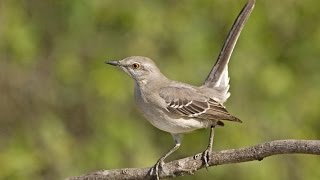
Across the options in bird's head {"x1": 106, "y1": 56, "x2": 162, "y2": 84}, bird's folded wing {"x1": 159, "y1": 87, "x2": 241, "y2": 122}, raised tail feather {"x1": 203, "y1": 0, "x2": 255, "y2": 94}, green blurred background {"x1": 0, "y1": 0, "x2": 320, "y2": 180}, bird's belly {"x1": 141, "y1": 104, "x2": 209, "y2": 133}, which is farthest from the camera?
green blurred background {"x1": 0, "y1": 0, "x2": 320, "y2": 180}

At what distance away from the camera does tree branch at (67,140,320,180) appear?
3971mm

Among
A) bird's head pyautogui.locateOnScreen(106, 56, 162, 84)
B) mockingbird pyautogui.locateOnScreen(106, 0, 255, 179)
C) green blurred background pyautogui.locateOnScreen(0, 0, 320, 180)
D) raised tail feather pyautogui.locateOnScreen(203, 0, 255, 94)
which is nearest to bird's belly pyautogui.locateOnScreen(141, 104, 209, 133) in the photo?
mockingbird pyautogui.locateOnScreen(106, 0, 255, 179)

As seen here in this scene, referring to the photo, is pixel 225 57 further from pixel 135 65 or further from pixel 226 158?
pixel 226 158

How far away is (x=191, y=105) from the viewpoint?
5.50 m

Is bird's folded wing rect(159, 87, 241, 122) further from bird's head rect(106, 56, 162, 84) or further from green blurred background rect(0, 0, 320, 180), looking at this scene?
green blurred background rect(0, 0, 320, 180)

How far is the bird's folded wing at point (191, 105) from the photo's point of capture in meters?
5.33

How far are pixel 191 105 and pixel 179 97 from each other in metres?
0.09

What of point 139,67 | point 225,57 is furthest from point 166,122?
point 225,57

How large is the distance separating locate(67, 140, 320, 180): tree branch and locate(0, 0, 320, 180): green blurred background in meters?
2.72

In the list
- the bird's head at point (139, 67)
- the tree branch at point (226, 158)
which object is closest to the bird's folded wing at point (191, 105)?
the bird's head at point (139, 67)

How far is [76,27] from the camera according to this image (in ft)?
26.6

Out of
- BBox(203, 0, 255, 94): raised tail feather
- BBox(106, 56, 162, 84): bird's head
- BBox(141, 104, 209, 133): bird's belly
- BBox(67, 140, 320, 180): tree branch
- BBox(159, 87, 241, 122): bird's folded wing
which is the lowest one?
BBox(67, 140, 320, 180): tree branch

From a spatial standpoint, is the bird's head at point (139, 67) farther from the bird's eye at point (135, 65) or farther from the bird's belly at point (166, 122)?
the bird's belly at point (166, 122)

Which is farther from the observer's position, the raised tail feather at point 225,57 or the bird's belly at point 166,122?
the raised tail feather at point 225,57
